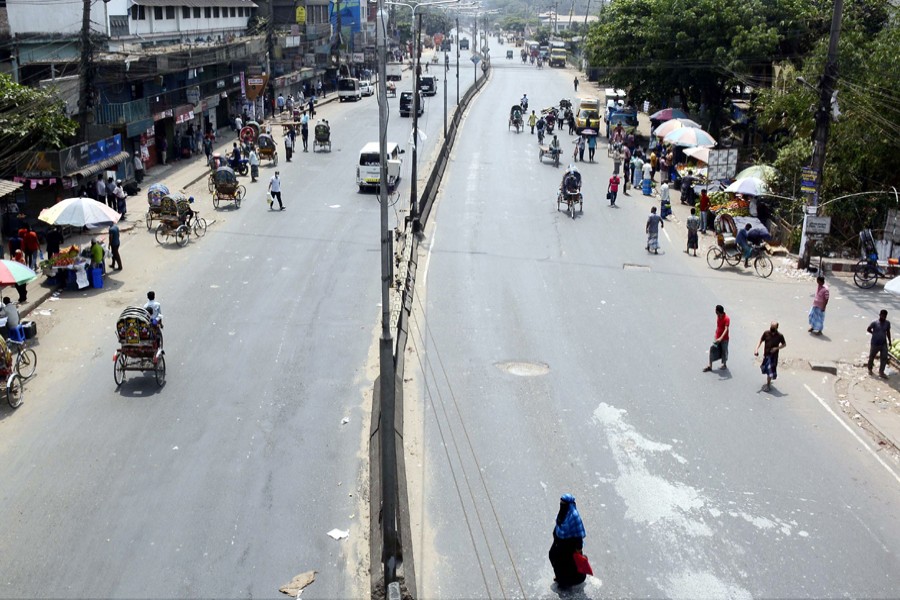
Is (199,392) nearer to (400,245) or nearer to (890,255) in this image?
(400,245)

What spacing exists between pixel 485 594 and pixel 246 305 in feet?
39.1

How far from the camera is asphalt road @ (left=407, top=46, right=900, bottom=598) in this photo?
1096 centimetres

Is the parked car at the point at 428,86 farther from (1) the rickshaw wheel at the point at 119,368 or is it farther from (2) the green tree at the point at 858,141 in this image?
(1) the rickshaw wheel at the point at 119,368

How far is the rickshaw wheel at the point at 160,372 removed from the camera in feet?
52.5

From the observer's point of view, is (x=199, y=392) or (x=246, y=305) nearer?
(x=199, y=392)

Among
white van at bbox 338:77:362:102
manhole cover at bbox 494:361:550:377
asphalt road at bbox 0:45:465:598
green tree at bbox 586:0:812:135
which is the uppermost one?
green tree at bbox 586:0:812:135

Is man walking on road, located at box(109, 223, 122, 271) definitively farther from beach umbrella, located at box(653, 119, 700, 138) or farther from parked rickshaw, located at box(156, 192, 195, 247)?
beach umbrella, located at box(653, 119, 700, 138)

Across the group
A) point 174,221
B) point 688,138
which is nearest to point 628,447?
point 174,221

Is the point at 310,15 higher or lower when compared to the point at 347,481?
higher

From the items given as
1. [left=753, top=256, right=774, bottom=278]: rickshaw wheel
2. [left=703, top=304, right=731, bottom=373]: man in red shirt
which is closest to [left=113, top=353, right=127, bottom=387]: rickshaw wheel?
[left=703, top=304, right=731, bottom=373]: man in red shirt

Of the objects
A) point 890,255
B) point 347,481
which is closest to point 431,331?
point 347,481

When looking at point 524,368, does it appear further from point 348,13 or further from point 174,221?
point 348,13

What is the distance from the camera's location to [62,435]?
46.4 feet

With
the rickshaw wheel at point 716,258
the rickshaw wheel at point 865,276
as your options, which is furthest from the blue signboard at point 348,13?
the rickshaw wheel at point 865,276
